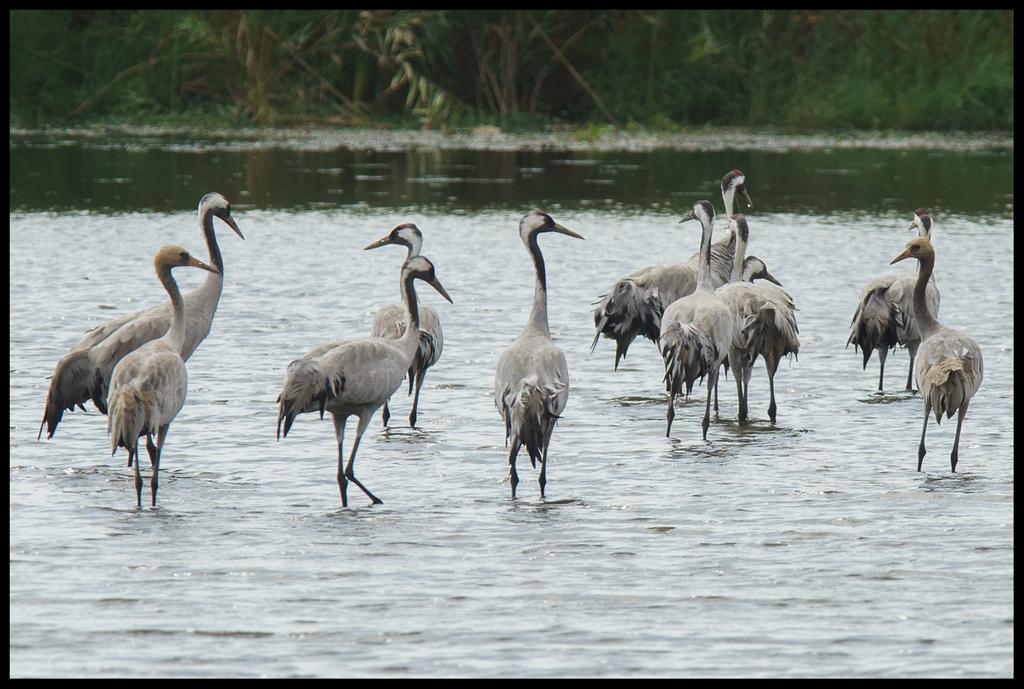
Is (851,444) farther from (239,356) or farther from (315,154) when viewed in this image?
(315,154)

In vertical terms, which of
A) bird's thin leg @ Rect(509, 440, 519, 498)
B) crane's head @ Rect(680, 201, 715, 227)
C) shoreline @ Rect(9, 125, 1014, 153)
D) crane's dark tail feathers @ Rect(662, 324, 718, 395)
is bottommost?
shoreline @ Rect(9, 125, 1014, 153)

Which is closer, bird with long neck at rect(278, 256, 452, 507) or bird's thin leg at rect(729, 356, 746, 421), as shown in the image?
bird with long neck at rect(278, 256, 452, 507)

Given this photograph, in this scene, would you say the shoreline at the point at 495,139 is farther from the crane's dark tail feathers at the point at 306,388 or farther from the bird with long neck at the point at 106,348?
the crane's dark tail feathers at the point at 306,388

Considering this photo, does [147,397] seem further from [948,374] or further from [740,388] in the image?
[740,388]

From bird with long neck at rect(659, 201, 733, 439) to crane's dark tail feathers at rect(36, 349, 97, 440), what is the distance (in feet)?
9.74

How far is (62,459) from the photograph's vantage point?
819cm

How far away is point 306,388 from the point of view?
7.49 metres

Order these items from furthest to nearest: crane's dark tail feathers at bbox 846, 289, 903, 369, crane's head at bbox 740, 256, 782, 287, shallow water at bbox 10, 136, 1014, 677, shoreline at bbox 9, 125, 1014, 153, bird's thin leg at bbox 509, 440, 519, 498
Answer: shoreline at bbox 9, 125, 1014, 153 → crane's head at bbox 740, 256, 782, 287 → crane's dark tail feathers at bbox 846, 289, 903, 369 → bird's thin leg at bbox 509, 440, 519, 498 → shallow water at bbox 10, 136, 1014, 677

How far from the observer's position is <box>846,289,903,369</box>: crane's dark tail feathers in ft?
34.1

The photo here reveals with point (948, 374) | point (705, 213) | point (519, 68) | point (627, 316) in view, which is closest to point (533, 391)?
point (948, 374)

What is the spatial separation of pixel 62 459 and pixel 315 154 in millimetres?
22883

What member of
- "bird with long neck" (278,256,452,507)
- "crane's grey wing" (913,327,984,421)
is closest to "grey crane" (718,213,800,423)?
"crane's grey wing" (913,327,984,421)

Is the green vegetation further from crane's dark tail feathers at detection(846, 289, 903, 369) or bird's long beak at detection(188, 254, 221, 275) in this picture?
bird's long beak at detection(188, 254, 221, 275)

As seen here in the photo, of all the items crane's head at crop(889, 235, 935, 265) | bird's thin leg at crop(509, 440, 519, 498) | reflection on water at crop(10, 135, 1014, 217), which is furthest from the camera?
reflection on water at crop(10, 135, 1014, 217)
